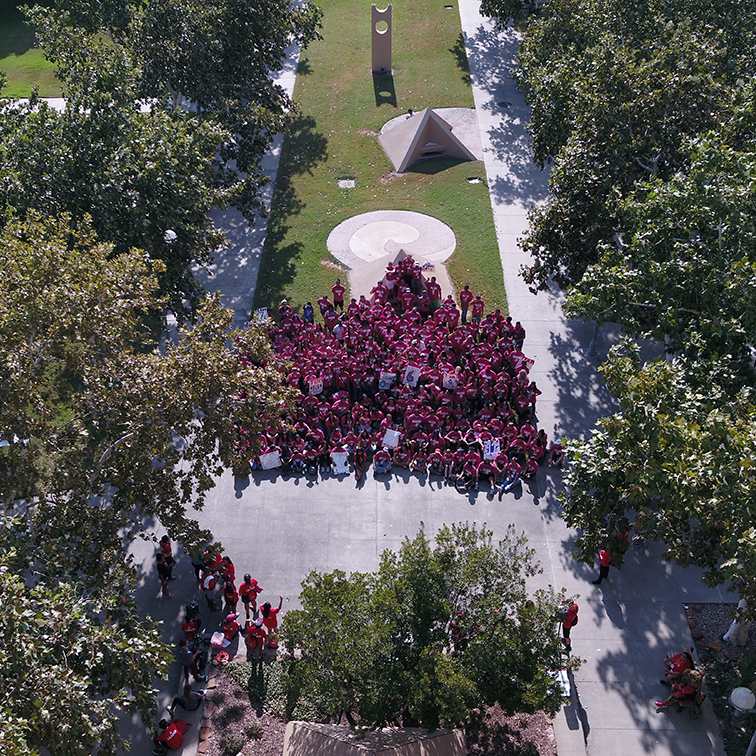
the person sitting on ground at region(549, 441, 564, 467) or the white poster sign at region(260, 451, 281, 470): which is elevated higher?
the white poster sign at region(260, 451, 281, 470)

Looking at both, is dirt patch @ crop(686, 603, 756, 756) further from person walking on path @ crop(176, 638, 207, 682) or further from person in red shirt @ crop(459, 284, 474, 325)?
person in red shirt @ crop(459, 284, 474, 325)

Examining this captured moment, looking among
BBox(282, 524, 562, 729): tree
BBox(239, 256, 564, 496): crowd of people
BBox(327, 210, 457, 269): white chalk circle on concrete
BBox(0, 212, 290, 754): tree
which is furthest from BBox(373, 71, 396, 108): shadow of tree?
BBox(282, 524, 562, 729): tree

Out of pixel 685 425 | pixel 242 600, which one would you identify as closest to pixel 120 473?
pixel 242 600

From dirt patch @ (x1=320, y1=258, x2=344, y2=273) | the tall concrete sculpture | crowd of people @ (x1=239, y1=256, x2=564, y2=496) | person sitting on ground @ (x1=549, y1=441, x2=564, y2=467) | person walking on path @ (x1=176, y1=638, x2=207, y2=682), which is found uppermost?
the tall concrete sculpture

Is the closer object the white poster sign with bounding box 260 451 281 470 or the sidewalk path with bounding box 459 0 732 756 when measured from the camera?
the sidewalk path with bounding box 459 0 732 756

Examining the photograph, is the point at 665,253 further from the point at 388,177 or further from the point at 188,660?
the point at 388,177

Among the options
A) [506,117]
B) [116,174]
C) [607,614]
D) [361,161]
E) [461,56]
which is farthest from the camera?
[461,56]

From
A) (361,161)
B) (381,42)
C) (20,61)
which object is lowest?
(361,161)

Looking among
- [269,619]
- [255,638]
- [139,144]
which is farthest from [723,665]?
[139,144]
